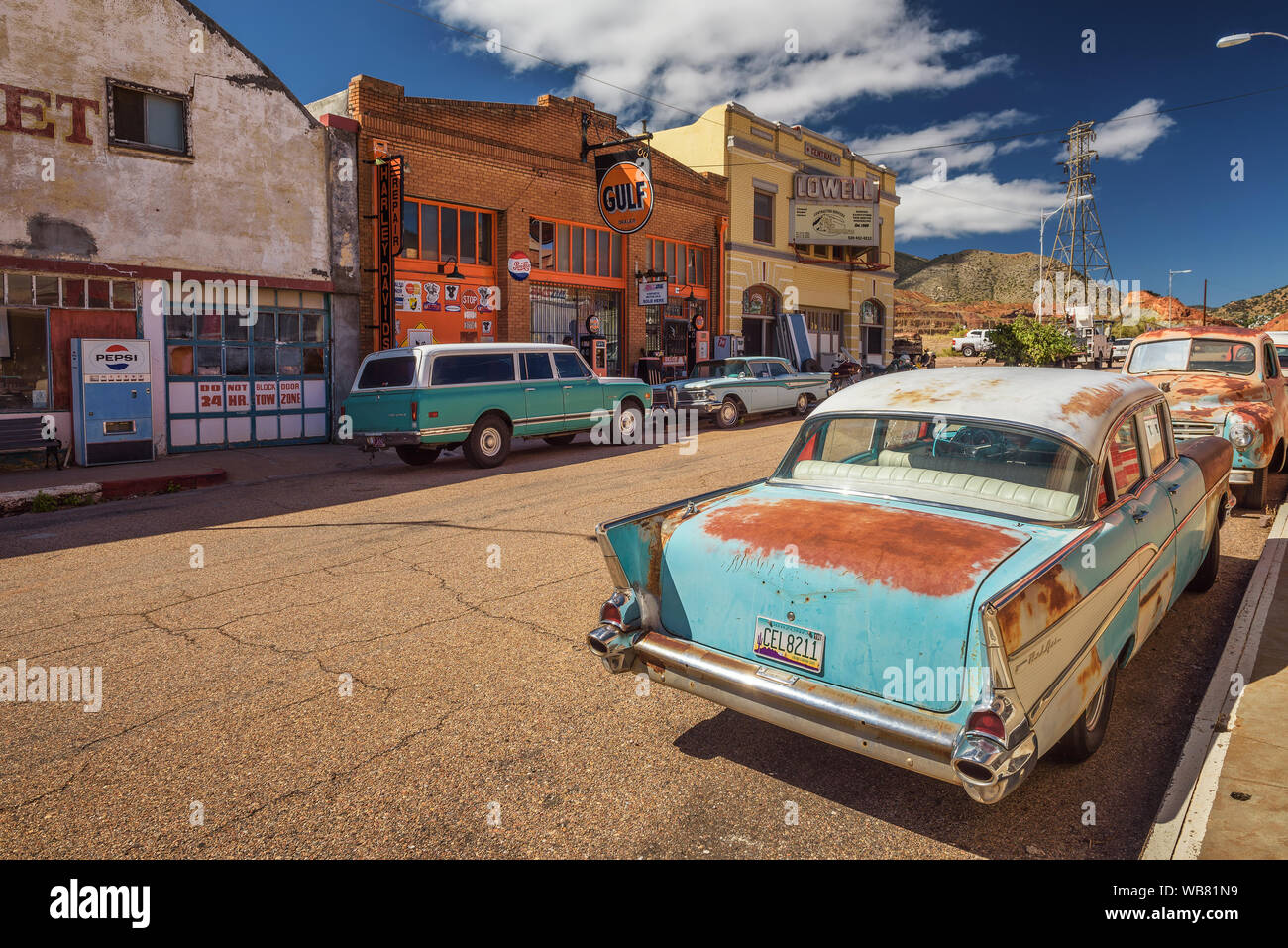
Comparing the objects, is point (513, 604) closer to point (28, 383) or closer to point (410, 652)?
point (410, 652)

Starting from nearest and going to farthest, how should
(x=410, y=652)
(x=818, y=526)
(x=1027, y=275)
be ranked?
(x=818, y=526)
(x=410, y=652)
(x=1027, y=275)

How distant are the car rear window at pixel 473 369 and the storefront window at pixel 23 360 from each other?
634 centimetres

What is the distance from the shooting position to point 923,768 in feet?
9.64

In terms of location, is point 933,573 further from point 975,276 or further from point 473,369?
point 975,276

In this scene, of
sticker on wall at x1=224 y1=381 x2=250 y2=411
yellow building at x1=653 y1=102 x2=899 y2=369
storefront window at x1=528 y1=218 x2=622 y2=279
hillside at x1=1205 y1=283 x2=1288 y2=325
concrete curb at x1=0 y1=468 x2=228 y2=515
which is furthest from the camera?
hillside at x1=1205 y1=283 x2=1288 y2=325

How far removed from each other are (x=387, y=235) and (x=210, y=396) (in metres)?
4.74

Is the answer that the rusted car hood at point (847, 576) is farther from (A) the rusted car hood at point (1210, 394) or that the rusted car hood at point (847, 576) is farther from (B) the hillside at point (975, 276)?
(B) the hillside at point (975, 276)

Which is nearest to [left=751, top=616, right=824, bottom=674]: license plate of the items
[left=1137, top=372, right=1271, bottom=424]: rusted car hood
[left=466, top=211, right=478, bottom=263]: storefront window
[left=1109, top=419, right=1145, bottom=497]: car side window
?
[left=1109, top=419, right=1145, bottom=497]: car side window

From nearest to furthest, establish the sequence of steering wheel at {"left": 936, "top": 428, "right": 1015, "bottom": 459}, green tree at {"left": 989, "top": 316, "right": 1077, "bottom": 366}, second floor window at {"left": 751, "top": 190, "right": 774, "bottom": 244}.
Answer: steering wheel at {"left": 936, "top": 428, "right": 1015, "bottom": 459}, second floor window at {"left": 751, "top": 190, "right": 774, "bottom": 244}, green tree at {"left": 989, "top": 316, "right": 1077, "bottom": 366}

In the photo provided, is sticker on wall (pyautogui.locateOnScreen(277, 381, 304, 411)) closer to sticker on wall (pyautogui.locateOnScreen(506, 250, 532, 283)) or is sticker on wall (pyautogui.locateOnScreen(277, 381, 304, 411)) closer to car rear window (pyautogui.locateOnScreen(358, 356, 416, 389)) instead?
car rear window (pyautogui.locateOnScreen(358, 356, 416, 389))

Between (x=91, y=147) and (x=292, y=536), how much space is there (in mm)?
9557

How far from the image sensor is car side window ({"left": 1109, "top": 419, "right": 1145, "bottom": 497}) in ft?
13.4
